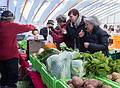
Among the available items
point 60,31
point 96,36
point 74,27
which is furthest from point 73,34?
point 96,36

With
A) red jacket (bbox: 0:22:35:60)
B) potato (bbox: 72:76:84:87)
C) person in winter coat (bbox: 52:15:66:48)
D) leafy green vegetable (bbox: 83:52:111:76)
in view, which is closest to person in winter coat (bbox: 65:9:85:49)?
person in winter coat (bbox: 52:15:66:48)

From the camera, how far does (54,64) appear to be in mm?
3648

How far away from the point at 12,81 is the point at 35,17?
82.9 ft

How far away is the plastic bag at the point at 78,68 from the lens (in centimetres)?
353

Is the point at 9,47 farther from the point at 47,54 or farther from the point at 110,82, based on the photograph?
the point at 110,82

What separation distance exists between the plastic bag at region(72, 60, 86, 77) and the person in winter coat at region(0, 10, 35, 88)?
2.28 m

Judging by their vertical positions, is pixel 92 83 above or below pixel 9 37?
below

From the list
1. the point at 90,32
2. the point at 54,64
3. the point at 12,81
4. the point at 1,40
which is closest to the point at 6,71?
the point at 12,81

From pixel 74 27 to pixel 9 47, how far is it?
128cm

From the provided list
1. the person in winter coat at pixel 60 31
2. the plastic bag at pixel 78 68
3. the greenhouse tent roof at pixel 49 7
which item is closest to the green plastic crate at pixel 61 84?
the plastic bag at pixel 78 68

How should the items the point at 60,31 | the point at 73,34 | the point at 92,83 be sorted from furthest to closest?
the point at 60,31 < the point at 73,34 < the point at 92,83

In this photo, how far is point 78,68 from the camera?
355 cm

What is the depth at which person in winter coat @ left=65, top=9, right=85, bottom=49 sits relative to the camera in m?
5.31

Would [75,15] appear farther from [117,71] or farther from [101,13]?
[101,13]
